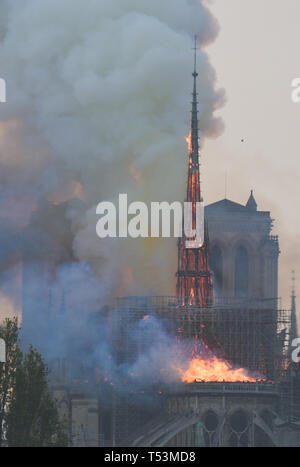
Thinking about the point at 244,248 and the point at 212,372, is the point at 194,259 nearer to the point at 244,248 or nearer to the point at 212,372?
the point at 212,372

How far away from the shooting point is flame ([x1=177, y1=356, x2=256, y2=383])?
156m

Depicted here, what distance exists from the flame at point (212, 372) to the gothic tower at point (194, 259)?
25.9ft

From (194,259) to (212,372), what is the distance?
557 inches

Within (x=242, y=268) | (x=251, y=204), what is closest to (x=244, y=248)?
(x=242, y=268)

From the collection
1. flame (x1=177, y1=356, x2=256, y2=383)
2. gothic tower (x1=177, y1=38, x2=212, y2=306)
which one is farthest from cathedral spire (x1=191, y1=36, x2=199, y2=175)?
flame (x1=177, y1=356, x2=256, y2=383)

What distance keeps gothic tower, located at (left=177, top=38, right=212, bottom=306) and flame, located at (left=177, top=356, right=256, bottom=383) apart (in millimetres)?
7909

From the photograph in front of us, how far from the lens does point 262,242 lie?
636ft

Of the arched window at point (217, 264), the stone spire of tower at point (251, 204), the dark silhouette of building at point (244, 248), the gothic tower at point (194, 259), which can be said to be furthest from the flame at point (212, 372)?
the stone spire of tower at point (251, 204)

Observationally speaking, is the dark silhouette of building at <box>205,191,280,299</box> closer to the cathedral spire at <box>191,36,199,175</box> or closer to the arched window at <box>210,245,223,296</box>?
the arched window at <box>210,245,223,296</box>

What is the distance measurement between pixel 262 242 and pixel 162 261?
25.6m

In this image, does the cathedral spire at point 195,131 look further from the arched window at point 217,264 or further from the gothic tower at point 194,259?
the arched window at point 217,264

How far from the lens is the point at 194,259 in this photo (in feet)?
551
